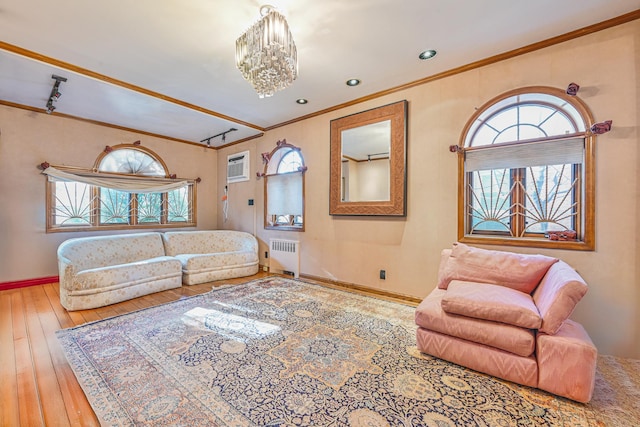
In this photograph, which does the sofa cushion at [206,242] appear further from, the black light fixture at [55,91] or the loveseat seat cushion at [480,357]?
the loveseat seat cushion at [480,357]

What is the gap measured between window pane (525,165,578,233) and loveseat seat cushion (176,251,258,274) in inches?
156

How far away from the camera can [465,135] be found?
2.83 metres

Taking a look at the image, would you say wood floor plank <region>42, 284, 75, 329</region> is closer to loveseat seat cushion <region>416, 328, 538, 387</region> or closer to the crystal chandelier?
the crystal chandelier

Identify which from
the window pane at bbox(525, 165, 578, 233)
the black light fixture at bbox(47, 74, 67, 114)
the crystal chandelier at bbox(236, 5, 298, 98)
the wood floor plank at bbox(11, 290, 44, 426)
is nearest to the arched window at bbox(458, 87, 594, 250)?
the window pane at bbox(525, 165, 578, 233)

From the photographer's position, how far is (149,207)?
203 inches

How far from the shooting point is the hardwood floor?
4.75ft

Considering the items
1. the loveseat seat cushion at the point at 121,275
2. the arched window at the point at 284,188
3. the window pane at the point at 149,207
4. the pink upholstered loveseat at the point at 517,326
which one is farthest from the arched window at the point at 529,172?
the window pane at the point at 149,207

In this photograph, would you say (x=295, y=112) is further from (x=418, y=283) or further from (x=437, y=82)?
(x=418, y=283)

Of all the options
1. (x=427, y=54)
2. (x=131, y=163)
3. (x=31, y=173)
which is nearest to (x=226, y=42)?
(x=427, y=54)

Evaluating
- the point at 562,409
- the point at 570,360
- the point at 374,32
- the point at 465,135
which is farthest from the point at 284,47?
the point at 562,409

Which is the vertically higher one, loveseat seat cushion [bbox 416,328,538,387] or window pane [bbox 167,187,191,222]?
window pane [bbox 167,187,191,222]

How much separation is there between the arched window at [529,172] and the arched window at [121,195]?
207 inches

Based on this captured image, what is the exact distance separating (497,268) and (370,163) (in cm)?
199

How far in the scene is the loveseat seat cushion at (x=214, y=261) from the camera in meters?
4.00
